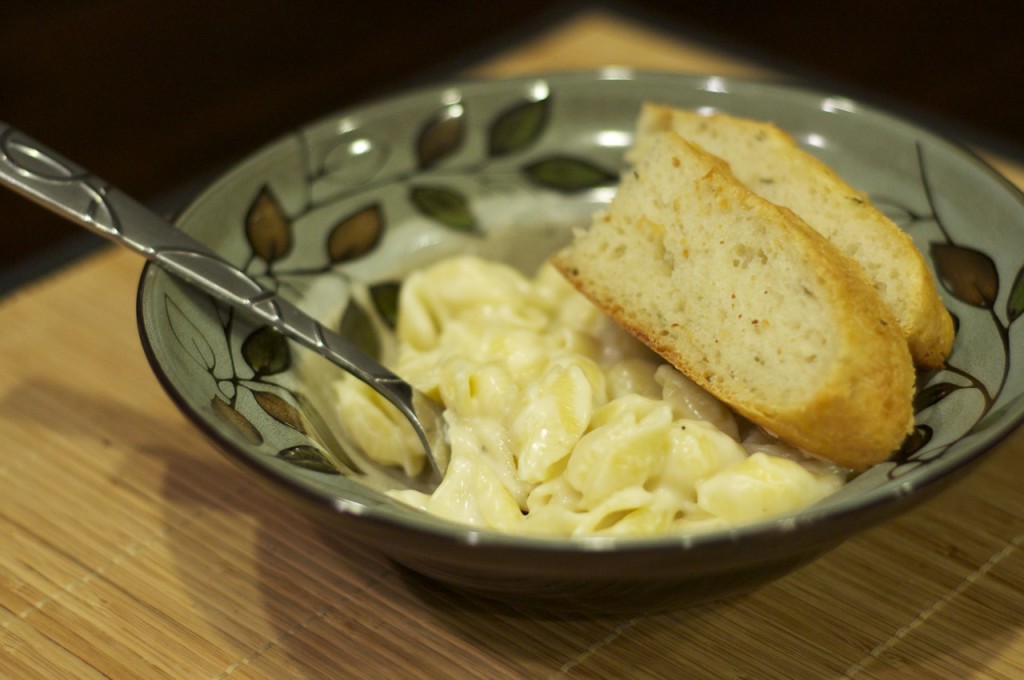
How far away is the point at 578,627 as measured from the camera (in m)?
1.14

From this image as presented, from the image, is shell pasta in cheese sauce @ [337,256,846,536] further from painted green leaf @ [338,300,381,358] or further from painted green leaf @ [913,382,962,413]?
painted green leaf @ [913,382,962,413]

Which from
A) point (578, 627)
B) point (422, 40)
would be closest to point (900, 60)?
point (422, 40)

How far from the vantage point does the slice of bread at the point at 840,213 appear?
4.05 feet

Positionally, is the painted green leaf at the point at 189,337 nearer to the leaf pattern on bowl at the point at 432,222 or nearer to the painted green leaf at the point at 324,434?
the leaf pattern on bowl at the point at 432,222

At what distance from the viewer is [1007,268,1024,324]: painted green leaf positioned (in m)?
1.23

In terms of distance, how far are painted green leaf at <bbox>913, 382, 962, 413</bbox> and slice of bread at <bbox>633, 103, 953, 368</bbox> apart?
39 mm

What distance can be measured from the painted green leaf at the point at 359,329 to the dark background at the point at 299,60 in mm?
988

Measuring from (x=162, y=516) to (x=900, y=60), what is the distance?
124 inches

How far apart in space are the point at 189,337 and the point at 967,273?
1.00 metres

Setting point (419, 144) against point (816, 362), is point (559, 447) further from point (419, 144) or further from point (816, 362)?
point (419, 144)

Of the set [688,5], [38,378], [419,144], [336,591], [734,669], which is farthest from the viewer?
[688,5]

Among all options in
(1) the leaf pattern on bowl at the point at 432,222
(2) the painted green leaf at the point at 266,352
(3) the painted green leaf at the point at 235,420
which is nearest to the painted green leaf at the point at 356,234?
(1) the leaf pattern on bowl at the point at 432,222

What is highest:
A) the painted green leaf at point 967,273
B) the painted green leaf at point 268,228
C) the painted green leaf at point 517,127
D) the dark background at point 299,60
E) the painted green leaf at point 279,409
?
the painted green leaf at point 967,273

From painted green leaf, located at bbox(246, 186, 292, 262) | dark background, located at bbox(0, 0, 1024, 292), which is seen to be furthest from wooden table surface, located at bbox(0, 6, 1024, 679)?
dark background, located at bbox(0, 0, 1024, 292)
